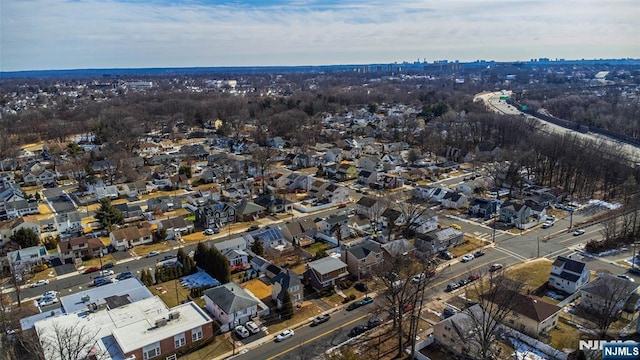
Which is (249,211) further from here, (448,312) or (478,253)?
(448,312)

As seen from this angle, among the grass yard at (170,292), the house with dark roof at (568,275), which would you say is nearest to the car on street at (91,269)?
the grass yard at (170,292)

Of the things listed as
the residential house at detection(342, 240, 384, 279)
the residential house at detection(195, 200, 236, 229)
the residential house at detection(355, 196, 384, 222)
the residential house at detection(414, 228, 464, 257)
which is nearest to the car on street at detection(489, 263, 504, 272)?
the residential house at detection(414, 228, 464, 257)

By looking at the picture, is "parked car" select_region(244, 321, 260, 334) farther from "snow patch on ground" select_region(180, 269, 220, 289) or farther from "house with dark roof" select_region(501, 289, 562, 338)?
"house with dark roof" select_region(501, 289, 562, 338)

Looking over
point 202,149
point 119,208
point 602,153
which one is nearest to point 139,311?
point 119,208

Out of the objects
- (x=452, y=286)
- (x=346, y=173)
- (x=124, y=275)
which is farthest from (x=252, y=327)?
(x=346, y=173)

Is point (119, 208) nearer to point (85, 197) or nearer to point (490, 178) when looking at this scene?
point (85, 197)

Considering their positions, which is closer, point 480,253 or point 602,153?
point 480,253
